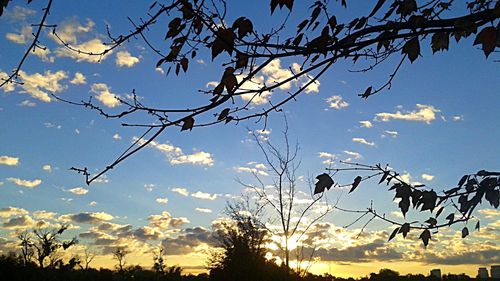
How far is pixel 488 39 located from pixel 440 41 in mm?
454

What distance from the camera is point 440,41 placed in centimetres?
239

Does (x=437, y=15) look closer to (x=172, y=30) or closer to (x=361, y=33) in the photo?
(x=361, y=33)

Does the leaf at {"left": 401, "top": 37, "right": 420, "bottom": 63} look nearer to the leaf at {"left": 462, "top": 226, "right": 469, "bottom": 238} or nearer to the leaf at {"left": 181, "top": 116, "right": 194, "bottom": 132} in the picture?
the leaf at {"left": 181, "top": 116, "right": 194, "bottom": 132}

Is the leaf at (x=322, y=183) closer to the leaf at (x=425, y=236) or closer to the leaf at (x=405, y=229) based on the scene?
the leaf at (x=405, y=229)

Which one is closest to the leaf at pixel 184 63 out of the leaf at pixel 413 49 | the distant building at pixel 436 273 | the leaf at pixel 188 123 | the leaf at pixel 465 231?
the leaf at pixel 188 123

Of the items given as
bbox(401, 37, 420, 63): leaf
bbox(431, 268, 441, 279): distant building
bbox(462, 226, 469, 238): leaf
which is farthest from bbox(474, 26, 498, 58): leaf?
bbox(431, 268, 441, 279): distant building

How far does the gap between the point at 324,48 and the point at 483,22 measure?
738 millimetres

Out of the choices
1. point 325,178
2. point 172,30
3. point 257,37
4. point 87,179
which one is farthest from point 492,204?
point 87,179

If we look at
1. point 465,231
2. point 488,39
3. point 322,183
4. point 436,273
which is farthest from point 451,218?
point 436,273

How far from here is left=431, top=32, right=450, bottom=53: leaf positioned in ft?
7.80

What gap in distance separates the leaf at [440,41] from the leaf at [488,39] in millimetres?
409

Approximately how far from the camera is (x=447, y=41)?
239cm

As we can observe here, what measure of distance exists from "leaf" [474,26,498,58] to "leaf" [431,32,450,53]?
41 centimetres

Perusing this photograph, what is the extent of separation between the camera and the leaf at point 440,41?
238 cm
